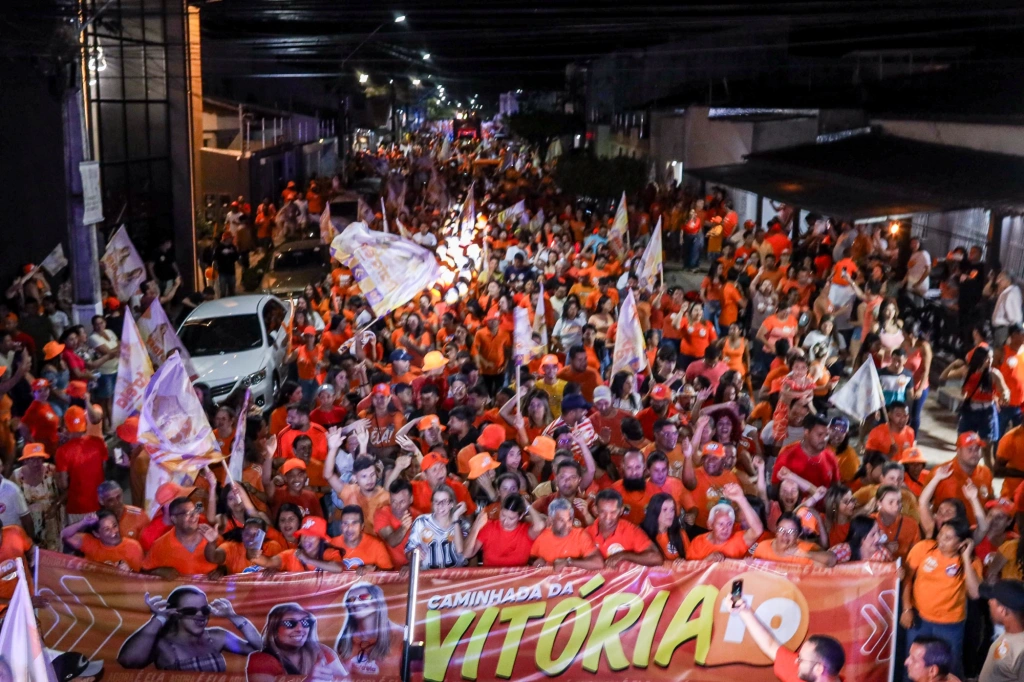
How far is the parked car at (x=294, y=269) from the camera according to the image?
77.8ft

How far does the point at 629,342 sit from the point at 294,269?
16254 mm

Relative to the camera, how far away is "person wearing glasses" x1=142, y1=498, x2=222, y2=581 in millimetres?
6543

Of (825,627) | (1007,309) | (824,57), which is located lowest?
(825,627)

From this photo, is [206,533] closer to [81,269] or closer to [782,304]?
[782,304]

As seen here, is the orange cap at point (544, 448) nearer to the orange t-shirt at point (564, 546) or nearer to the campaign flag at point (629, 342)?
the orange t-shirt at point (564, 546)

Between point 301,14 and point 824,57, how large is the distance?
1405 cm

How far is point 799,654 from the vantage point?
563cm

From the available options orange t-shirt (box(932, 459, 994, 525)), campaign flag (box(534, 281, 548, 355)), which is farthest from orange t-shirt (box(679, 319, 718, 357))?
orange t-shirt (box(932, 459, 994, 525))

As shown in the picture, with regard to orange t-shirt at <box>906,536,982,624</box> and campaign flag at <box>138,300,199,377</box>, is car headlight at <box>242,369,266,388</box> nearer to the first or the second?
campaign flag at <box>138,300,199,377</box>

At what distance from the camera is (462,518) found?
7055 millimetres

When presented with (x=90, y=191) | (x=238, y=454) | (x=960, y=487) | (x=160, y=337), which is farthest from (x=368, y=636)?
(x=90, y=191)

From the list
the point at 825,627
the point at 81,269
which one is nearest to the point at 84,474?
the point at 825,627

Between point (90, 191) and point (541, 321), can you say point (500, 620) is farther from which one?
point (90, 191)

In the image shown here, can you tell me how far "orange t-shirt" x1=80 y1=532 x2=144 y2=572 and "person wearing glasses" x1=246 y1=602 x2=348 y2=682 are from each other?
3.15 feet
